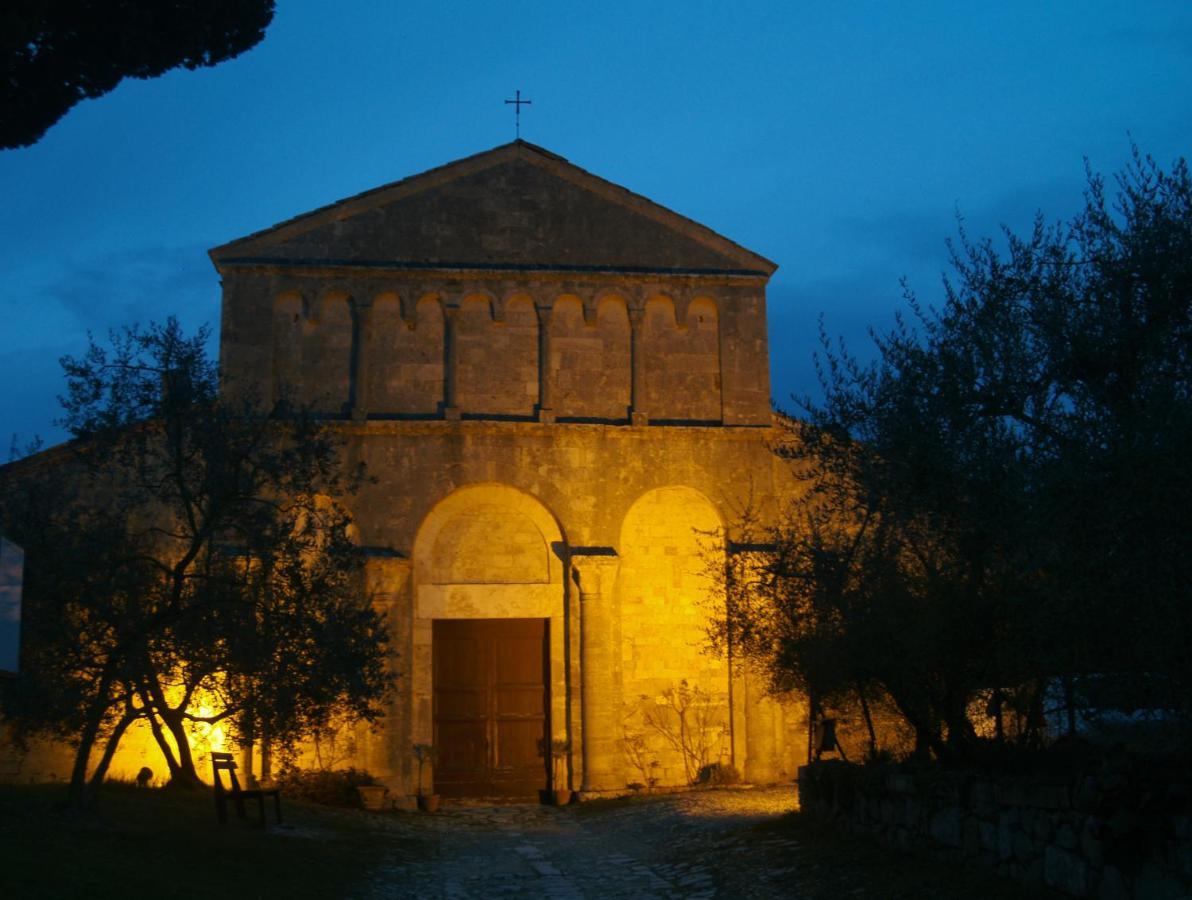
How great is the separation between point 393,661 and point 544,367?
17.5ft

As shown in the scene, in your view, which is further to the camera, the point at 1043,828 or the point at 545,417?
the point at 545,417

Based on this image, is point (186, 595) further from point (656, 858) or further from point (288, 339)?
point (288, 339)

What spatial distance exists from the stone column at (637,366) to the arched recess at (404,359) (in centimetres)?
317

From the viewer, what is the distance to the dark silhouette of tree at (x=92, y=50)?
12.6 metres

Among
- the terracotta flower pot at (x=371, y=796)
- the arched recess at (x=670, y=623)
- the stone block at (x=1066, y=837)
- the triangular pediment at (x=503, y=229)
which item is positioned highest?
the triangular pediment at (x=503, y=229)

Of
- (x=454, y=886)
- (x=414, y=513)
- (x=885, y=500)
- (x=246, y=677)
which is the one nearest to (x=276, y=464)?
(x=246, y=677)

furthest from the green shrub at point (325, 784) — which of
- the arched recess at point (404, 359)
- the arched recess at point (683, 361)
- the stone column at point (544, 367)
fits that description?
the arched recess at point (683, 361)

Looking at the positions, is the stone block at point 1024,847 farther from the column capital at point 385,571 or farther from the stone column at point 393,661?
the column capital at point 385,571

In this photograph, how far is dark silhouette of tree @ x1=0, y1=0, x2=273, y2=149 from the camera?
12.6 m

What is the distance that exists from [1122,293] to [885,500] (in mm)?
2529

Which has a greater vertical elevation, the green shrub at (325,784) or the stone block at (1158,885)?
the stone block at (1158,885)

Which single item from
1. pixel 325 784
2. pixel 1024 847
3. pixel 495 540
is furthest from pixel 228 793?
pixel 1024 847

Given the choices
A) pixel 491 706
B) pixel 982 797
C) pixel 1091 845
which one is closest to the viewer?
pixel 1091 845

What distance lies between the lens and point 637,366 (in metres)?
21.0
